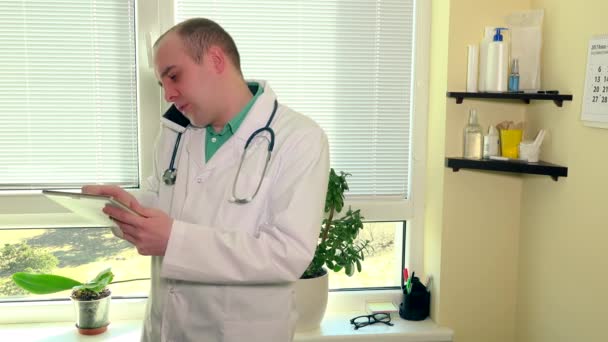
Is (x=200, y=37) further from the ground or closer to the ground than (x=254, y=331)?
further from the ground

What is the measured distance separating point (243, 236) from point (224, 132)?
0.32 m

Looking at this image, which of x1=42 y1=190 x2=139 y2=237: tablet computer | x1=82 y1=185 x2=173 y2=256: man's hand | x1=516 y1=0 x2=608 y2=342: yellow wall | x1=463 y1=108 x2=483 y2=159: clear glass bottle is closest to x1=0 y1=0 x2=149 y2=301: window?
x1=42 y1=190 x2=139 y2=237: tablet computer

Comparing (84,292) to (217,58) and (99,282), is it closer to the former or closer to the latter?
(99,282)

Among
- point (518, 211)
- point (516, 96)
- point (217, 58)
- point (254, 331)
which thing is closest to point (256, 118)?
point (217, 58)

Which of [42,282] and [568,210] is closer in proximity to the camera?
[568,210]

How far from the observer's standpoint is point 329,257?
6.74 feet

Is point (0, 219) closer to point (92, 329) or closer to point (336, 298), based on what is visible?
point (92, 329)

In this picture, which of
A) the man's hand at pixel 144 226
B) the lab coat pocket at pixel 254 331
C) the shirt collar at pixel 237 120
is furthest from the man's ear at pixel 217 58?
the lab coat pocket at pixel 254 331

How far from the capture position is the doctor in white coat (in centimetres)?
131

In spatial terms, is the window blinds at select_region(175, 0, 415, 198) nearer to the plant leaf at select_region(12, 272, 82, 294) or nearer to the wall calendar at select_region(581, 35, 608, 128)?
the wall calendar at select_region(581, 35, 608, 128)

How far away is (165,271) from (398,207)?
1.21 metres

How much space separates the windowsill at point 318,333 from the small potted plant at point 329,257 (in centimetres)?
9

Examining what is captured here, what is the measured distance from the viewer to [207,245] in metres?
1.31

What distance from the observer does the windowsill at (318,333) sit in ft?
6.86
